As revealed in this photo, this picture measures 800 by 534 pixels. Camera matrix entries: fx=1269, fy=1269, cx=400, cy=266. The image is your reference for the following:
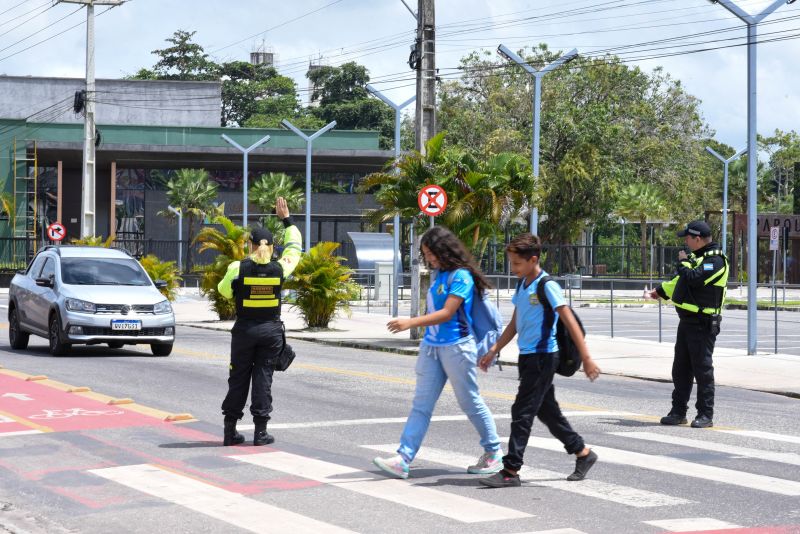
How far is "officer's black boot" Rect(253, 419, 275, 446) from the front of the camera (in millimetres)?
10344

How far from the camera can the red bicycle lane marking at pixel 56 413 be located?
1166cm

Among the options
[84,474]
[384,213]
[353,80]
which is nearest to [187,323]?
[384,213]

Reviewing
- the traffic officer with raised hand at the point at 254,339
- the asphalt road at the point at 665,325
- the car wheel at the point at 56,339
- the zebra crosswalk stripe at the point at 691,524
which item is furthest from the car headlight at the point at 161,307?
the zebra crosswalk stripe at the point at 691,524

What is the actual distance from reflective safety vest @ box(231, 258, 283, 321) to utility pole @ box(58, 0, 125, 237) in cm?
2857

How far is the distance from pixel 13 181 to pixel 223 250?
34666 mm

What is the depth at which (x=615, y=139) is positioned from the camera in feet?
196

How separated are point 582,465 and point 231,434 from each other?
3.10 metres

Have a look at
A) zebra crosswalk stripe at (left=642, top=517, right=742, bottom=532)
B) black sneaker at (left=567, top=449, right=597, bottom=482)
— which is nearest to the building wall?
black sneaker at (left=567, top=449, right=597, bottom=482)

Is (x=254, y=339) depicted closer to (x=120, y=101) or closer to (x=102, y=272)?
(x=102, y=272)

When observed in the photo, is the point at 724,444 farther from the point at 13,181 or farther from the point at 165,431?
the point at 13,181

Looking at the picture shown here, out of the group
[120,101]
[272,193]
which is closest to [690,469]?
[272,193]

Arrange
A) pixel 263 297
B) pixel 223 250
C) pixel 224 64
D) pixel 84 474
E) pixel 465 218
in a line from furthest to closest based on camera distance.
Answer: pixel 224 64 < pixel 223 250 < pixel 465 218 < pixel 263 297 < pixel 84 474

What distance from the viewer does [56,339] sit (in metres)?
19.5

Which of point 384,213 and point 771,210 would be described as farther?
point 771,210
